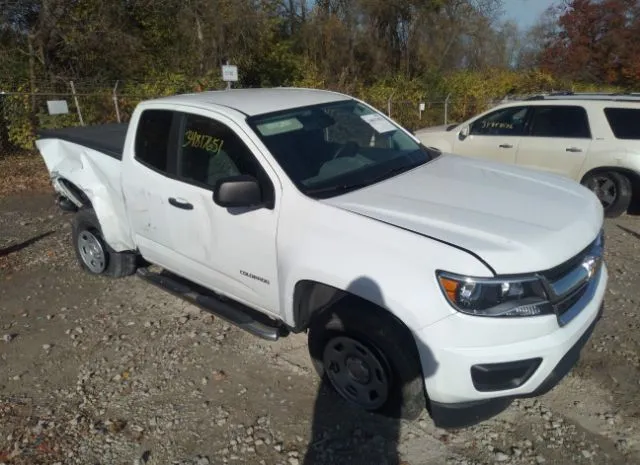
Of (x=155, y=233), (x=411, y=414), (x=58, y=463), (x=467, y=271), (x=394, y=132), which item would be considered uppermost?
(x=394, y=132)

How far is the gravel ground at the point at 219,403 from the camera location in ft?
9.53

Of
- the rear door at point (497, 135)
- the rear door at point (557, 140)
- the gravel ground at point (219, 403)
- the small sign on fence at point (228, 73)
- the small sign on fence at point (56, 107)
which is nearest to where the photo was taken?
the gravel ground at point (219, 403)

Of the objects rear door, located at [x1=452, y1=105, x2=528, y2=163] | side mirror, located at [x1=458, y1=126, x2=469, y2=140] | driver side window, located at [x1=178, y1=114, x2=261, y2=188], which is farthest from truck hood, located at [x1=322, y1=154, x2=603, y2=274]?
side mirror, located at [x1=458, y1=126, x2=469, y2=140]

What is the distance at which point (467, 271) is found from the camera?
2.40 meters

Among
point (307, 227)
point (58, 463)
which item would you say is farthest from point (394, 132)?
point (58, 463)

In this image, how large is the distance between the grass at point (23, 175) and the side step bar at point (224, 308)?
6338mm

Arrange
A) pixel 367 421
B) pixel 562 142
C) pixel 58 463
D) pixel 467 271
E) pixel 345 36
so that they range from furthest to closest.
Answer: pixel 345 36
pixel 562 142
pixel 367 421
pixel 58 463
pixel 467 271

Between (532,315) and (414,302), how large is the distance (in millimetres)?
562

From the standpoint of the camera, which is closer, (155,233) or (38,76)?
(155,233)

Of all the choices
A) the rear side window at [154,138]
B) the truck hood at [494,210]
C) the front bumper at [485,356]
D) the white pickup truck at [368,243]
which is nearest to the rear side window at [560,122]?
the white pickup truck at [368,243]

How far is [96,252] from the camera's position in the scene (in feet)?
16.8

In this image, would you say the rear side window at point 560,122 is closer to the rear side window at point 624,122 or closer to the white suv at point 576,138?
the white suv at point 576,138

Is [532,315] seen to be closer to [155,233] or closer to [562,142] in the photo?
[155,233]

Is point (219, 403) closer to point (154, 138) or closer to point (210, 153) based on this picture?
point (210, 153)
